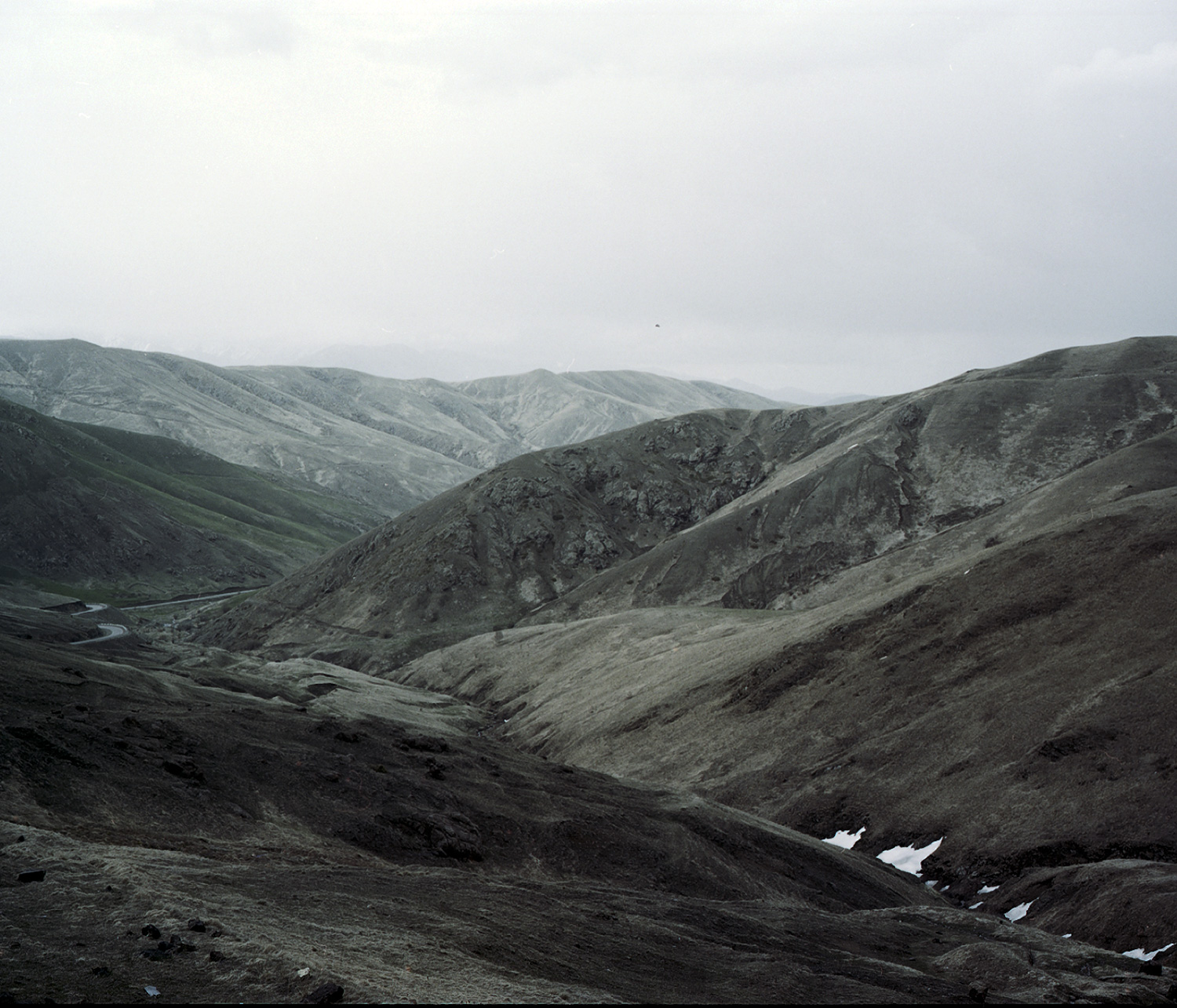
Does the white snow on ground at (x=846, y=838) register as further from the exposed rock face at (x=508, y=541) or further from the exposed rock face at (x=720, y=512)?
the exposed rock face at (x=508, y=541)

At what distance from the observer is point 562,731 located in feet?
277

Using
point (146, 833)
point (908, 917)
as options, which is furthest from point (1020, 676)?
point (146, 833)

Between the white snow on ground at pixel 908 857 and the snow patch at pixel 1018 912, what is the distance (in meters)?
7.90

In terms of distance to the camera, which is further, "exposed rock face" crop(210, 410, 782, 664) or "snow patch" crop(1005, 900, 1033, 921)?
"exposed rock face" crop(210, 410, 782, 664)

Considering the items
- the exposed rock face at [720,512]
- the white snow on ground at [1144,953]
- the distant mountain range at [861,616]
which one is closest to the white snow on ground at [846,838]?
the distant mountain range at [861,616]

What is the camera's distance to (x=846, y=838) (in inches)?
2249

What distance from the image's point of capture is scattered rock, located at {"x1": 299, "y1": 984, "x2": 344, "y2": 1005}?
53.2 feet

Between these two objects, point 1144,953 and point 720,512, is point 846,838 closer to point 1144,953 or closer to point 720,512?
point 1144,953

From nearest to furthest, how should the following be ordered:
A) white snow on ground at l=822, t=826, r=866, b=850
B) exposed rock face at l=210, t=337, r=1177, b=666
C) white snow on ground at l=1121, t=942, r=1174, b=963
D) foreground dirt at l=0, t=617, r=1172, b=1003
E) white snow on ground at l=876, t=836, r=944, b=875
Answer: foreground dirt at l=0, t=617, r=1172, b=1003, white snow on ground at l=1121, t=942, r=1174, b=963, white snow on ground at l=876, t=836, r=944, b=875, white snow on ground at l=822, t=826, r=866, b=850, exposed rock face at l=210, t=337, r=1177, b=666

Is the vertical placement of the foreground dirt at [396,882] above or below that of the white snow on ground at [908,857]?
above

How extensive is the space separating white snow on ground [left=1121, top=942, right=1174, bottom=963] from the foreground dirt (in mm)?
2526

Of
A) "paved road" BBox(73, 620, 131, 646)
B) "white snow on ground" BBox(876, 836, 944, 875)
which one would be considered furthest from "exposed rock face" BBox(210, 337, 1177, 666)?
"white snow on ground" BBox(876, 836, 944, 875)

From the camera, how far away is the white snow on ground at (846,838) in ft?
185

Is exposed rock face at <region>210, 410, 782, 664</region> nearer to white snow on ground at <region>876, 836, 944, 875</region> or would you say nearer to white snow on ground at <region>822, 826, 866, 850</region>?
white snow on ground at <region>822, 826, 866, 850</region>
